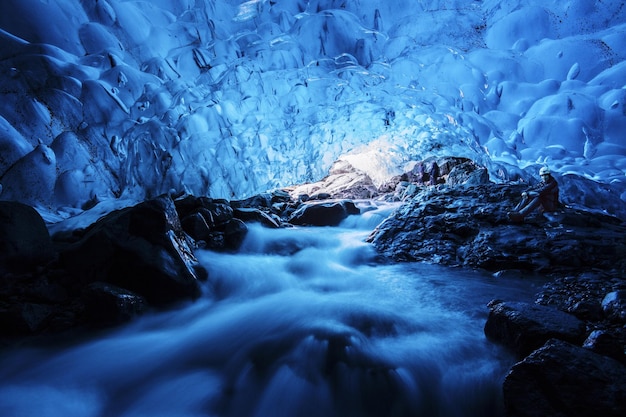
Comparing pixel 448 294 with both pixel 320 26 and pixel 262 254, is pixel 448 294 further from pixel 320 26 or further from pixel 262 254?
pixel 320 26

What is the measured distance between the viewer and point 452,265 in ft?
13.7

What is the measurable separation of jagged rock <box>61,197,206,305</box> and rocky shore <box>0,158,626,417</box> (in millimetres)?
11

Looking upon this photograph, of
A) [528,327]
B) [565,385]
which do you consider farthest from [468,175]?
[565,385]

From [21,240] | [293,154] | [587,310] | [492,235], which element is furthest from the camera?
[293,154]

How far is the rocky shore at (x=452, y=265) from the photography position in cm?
141

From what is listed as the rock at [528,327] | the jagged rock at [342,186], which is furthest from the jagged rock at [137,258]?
the jagged rock at [342,186]

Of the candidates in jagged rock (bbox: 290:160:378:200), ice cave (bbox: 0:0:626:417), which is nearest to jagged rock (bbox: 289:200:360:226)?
ice cave (bbox: 0:0:626:417)

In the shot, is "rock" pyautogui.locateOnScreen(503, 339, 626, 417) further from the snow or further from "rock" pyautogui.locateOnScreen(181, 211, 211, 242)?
the snow

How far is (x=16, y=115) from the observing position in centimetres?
672

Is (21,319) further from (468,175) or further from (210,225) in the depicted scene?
(468,175)

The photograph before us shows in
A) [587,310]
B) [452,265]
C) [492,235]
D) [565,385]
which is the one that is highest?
[565,385]

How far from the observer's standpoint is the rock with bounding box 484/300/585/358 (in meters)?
1.73

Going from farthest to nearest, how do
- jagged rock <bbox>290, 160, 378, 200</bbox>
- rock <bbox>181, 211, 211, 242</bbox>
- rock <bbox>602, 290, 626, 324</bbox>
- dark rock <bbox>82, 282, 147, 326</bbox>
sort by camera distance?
jagged rock <bbox>290, 160, 378, 200</bbox> → rock <bbox>181, 211, 211, 242</bbox> → dark rock <bbox>82, 282, 147, 326</bbox> → rock <bbox>602, 290, 626, 324</bbox>

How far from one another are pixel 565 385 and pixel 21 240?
4624mm
